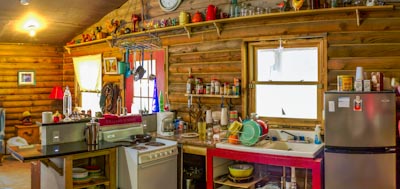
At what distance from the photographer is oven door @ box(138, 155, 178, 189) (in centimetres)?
359

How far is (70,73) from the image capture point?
25.1 feet

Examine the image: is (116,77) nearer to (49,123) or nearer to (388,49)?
(49,123)

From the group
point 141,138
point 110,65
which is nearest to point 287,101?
point 141,138

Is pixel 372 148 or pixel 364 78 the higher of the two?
pixel 364 78

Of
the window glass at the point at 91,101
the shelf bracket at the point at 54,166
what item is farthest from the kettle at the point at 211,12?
the window glass at the point at 91,101

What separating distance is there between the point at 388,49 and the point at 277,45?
1.12 metres

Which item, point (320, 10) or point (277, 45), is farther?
point (277, 45)

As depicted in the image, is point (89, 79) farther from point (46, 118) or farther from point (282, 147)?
point (282, 147)

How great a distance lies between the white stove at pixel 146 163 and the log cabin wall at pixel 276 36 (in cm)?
105

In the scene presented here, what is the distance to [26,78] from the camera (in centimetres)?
727

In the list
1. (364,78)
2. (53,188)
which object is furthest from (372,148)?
(53,188)

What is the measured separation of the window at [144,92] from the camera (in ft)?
17.9

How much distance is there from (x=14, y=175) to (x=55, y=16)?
2.75 meters

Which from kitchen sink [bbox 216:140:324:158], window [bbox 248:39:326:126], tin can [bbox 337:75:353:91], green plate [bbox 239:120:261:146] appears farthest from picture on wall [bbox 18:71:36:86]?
tin can [bbox 337:75:353:91]
